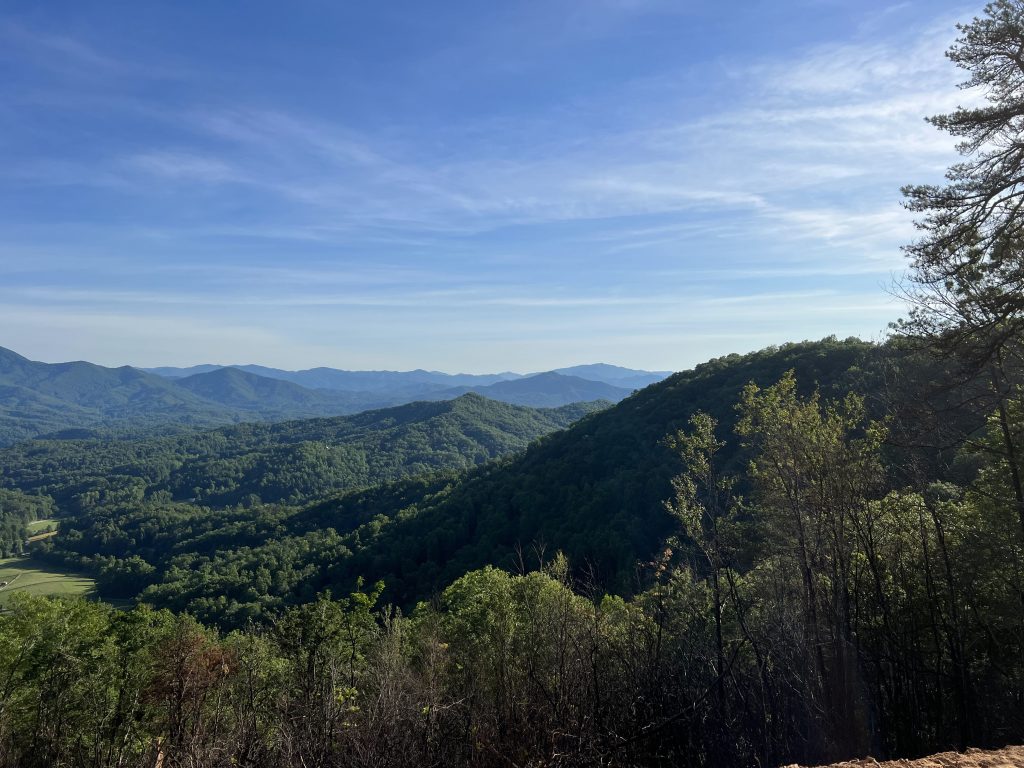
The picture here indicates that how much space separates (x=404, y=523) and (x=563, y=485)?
A: 3147cm

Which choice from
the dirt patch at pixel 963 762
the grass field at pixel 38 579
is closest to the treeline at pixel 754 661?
the dirt patch at pixel 963 762

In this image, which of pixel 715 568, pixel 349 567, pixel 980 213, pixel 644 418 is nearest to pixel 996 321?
pixel 980 213

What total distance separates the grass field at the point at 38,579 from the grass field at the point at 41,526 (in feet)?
111

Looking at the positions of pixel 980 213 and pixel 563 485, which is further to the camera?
pixel 563 485

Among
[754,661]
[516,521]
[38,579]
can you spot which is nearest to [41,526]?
[38,579]

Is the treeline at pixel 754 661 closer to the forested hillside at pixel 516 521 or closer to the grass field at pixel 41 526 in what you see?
the forested hillside at pixel 516 521

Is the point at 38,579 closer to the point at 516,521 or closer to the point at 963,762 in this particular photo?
the point at 516,521

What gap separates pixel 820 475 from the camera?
Answer: 1277 centimetres

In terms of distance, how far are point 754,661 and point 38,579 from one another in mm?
170126

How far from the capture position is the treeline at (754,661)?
873 centimetres

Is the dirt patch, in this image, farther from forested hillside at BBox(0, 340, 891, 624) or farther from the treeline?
forested hillside at BBox(0, 340, 891, 624)

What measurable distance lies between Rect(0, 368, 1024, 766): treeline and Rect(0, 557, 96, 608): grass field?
126m

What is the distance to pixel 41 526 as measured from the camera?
188500 mm

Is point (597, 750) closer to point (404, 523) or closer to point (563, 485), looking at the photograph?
point (563, 485)
